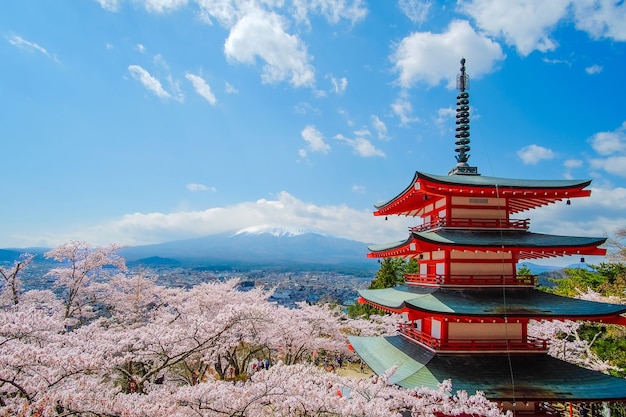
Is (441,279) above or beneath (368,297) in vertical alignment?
above

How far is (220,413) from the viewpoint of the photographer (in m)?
6.40

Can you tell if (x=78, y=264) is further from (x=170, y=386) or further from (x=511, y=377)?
(x=511, y=377)

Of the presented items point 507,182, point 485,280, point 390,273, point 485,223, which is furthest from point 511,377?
point 390,273

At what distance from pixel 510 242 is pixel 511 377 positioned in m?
2.93

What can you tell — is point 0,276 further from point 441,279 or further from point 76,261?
point 441,279

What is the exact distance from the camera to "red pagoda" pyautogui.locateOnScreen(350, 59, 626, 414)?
7.45 m

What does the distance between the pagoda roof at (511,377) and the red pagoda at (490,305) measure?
0.8 inches

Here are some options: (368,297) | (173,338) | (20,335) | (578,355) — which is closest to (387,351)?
(368,297)

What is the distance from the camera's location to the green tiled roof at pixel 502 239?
8000 millimetres

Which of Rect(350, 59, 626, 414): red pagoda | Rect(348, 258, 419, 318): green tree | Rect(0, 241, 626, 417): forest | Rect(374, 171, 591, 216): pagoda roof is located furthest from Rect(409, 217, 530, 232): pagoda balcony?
Rect(348, 258, 419, 318): green tree

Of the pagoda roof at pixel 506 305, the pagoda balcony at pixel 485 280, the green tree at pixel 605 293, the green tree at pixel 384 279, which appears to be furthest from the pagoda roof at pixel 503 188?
the green tree at pixel 384 279

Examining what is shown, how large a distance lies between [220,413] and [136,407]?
186 cm

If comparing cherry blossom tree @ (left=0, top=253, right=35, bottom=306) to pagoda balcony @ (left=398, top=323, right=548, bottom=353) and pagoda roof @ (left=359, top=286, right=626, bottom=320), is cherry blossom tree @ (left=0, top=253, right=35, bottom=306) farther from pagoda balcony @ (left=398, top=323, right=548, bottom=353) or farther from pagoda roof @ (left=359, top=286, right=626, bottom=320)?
pagoda balcony @ (left=398, top=323, right=548, bottom=353)

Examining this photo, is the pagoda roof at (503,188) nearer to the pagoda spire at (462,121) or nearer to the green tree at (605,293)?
the pagoda spire at (462,121)
